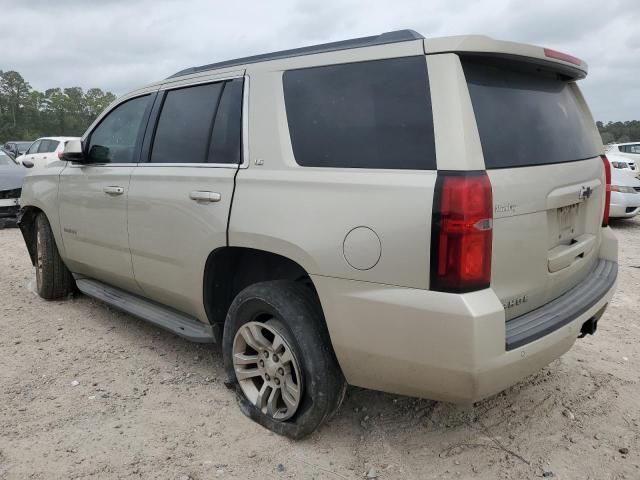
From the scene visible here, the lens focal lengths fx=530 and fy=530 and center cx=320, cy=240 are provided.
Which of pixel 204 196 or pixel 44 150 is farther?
pixel 44 150

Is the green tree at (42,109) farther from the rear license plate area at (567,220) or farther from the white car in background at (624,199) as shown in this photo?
the rear license plate area at (567,220)

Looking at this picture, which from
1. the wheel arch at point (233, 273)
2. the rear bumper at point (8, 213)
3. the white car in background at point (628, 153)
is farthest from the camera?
the white car in background at point (628, 153)

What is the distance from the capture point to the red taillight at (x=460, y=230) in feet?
6.59

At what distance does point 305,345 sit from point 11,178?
368 inches

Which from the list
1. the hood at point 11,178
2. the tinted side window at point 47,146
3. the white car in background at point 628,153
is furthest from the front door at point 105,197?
the white car in background at point 628,153

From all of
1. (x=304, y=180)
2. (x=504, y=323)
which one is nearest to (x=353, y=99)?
(x=304, y=180)

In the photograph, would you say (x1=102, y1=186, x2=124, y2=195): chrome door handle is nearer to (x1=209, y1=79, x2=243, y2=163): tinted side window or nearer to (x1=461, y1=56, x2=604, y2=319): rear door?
(x1=209, y1=79, x2=243, y2=163): tinted side window

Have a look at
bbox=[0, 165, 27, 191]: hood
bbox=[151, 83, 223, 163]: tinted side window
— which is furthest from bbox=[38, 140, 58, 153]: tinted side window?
bbox=[151, 83, 223, 163]: tinted side window

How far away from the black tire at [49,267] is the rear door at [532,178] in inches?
157

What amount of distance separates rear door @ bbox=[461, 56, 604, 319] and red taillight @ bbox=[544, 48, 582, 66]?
0.08 meters

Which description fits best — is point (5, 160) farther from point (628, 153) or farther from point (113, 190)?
point (628, 153)

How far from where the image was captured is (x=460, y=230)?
2.01 m

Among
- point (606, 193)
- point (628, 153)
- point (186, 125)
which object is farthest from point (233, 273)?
point (628, 153)

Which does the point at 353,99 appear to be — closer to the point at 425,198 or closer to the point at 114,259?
the point at 425,198
